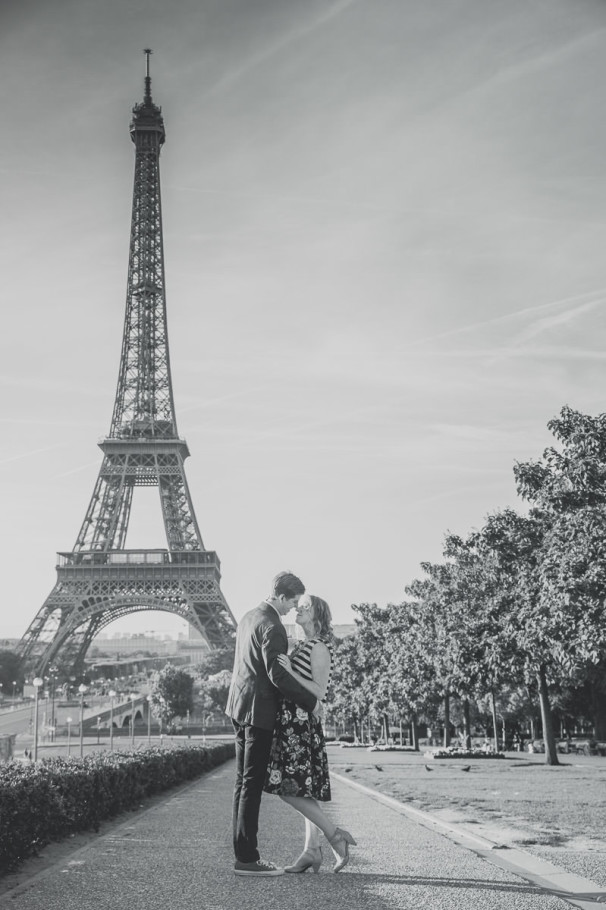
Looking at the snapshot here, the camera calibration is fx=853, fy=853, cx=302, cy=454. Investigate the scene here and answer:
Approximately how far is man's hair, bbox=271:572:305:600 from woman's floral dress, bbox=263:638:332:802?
45cm

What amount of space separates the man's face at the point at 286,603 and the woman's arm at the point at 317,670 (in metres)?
0.40

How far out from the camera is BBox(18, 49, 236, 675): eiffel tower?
82250 millimetres

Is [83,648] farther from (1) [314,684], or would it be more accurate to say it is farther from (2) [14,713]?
(1) [314,684]

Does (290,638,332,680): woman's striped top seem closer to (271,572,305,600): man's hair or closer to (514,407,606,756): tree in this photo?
(271,572,305,600): man's hair

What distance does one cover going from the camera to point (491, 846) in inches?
321

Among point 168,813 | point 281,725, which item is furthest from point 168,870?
point 168,813

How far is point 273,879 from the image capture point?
6.51 m

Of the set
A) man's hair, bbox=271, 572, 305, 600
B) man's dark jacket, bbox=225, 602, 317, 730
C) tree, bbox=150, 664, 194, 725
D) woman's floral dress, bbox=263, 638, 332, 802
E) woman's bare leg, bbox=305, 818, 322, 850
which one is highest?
man's hair, bbox=271, 572, 305, 600

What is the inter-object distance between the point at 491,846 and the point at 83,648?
8770 cm

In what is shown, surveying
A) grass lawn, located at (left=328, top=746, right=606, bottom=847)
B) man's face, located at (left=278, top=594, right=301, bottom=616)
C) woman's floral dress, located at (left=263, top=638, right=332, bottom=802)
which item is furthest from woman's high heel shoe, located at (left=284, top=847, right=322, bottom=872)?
grass lawn, located at (left=328, top=746, right=606, bottom=847)

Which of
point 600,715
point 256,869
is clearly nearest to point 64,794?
point 256,869

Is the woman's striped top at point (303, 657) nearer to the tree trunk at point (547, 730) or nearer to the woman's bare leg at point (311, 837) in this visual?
the woman's bare leg at point (311, 837)

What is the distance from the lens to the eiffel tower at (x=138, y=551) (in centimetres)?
8225

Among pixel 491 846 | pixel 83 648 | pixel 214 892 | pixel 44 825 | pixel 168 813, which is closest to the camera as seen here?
pixel 214 892
